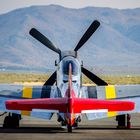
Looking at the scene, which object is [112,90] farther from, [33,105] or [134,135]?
[33,105]

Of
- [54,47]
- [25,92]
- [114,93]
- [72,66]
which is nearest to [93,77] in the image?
[114,93]

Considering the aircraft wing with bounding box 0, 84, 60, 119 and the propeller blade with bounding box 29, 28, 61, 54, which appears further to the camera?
the propeller blade with bounding box 29, 28, 61, 54

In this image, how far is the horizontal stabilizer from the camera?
19828 millimetres

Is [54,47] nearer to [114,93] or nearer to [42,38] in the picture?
[42,38]

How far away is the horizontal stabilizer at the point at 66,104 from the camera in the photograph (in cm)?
1983

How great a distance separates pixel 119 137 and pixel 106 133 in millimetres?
1719

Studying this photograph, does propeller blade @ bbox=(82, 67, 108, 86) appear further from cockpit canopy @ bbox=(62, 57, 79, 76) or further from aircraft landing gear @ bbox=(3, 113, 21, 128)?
aircraft landing gear @ bbox=(3, 113, 21, 128)

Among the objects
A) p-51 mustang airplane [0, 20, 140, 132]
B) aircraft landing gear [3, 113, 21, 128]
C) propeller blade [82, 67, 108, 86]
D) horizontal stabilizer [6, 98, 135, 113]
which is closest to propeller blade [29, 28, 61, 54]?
p-51 mustang airplane [0, 20, 140, 132]

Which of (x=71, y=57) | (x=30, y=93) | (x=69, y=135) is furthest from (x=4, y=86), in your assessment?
(x=69, y=135)

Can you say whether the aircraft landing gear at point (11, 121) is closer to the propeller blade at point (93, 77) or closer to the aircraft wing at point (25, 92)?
the aircraft wing at point (25, 92)

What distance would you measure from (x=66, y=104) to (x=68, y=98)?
0.21m

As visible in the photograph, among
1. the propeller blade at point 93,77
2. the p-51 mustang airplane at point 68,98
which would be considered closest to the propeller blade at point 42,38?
the p-51 mustang airplane at point 68,98

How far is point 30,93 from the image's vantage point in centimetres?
2500

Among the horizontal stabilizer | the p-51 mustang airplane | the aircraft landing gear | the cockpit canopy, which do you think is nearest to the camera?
the horizontal stabilizer
